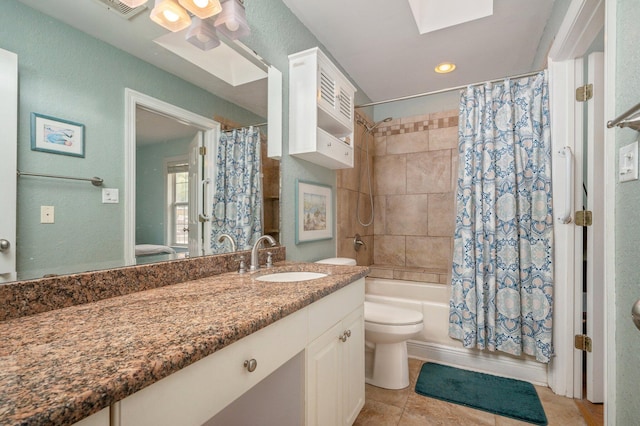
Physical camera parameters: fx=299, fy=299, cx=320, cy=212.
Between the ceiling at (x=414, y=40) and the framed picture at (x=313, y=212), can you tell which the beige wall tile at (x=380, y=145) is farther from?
the framed picture at (x=313, y=212)

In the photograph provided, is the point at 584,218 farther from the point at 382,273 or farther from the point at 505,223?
the point at 382,273

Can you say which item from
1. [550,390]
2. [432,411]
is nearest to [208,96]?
[432,411]

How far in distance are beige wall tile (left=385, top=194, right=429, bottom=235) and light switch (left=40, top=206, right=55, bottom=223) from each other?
9.90 feet

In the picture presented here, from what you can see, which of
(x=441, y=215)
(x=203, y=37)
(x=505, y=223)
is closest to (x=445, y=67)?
(x=441, y=215)

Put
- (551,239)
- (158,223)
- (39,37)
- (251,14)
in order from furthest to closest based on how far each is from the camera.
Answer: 1. (551,239)
2. (251,14)
3. (158,223)
4. (39,37)

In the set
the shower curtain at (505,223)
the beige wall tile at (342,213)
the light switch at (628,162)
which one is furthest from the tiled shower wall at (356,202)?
the light switch at (628,162)

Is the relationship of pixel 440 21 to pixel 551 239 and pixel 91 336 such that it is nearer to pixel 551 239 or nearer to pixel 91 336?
pixel 551 239

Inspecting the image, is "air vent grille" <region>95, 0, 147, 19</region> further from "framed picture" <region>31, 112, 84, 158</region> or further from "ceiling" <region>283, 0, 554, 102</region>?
"ceiling" <region>283, 0, 554, 102</region>

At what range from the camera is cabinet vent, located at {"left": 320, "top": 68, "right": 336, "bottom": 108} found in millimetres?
1889

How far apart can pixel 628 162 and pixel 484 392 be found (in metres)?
1.58

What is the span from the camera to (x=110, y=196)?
101 centimetres

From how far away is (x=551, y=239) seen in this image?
6.15 ft

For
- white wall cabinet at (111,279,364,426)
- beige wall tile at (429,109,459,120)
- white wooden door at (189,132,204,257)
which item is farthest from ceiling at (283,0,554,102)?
white wall cabinet at (111,279,364,426)

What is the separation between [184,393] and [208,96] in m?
1.24
